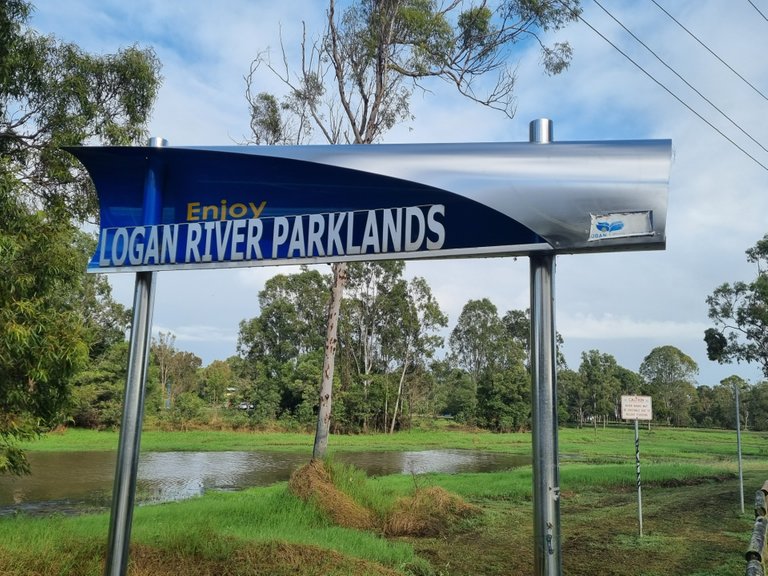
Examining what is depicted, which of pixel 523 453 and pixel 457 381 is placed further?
pixel 457 381

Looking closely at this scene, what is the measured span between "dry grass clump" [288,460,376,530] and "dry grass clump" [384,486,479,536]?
33 centimetres

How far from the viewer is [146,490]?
40.9ft

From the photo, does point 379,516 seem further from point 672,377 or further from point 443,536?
point 672,377

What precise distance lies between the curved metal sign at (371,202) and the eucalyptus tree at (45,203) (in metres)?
2.16

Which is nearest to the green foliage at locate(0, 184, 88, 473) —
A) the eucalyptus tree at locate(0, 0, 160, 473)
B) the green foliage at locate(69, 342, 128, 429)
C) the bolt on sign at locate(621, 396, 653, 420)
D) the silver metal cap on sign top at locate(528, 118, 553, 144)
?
the eucalyptus tree at locate(0, 0, 160, 473)

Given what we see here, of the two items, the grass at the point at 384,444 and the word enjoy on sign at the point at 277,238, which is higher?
the word enjoy on sign at the point at 277,238

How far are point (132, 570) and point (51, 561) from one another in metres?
0.52

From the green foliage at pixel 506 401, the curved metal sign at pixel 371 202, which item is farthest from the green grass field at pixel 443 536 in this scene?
the green foliage at pixel 506 401

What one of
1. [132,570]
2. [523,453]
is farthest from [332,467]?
[523,453]

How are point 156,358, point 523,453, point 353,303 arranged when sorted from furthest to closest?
point 156,358 → point 353,303 → point 523,453

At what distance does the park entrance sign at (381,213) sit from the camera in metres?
2.17

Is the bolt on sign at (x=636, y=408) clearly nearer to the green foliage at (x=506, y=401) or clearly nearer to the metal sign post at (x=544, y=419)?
the metal sign post at (x=544, y=419)

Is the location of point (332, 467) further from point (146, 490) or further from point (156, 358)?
point (156, 358)

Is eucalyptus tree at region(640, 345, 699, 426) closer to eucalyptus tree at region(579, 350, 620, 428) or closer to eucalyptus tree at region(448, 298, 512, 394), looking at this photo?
eucalyptus tree at region(579, 350, 620, 428)
